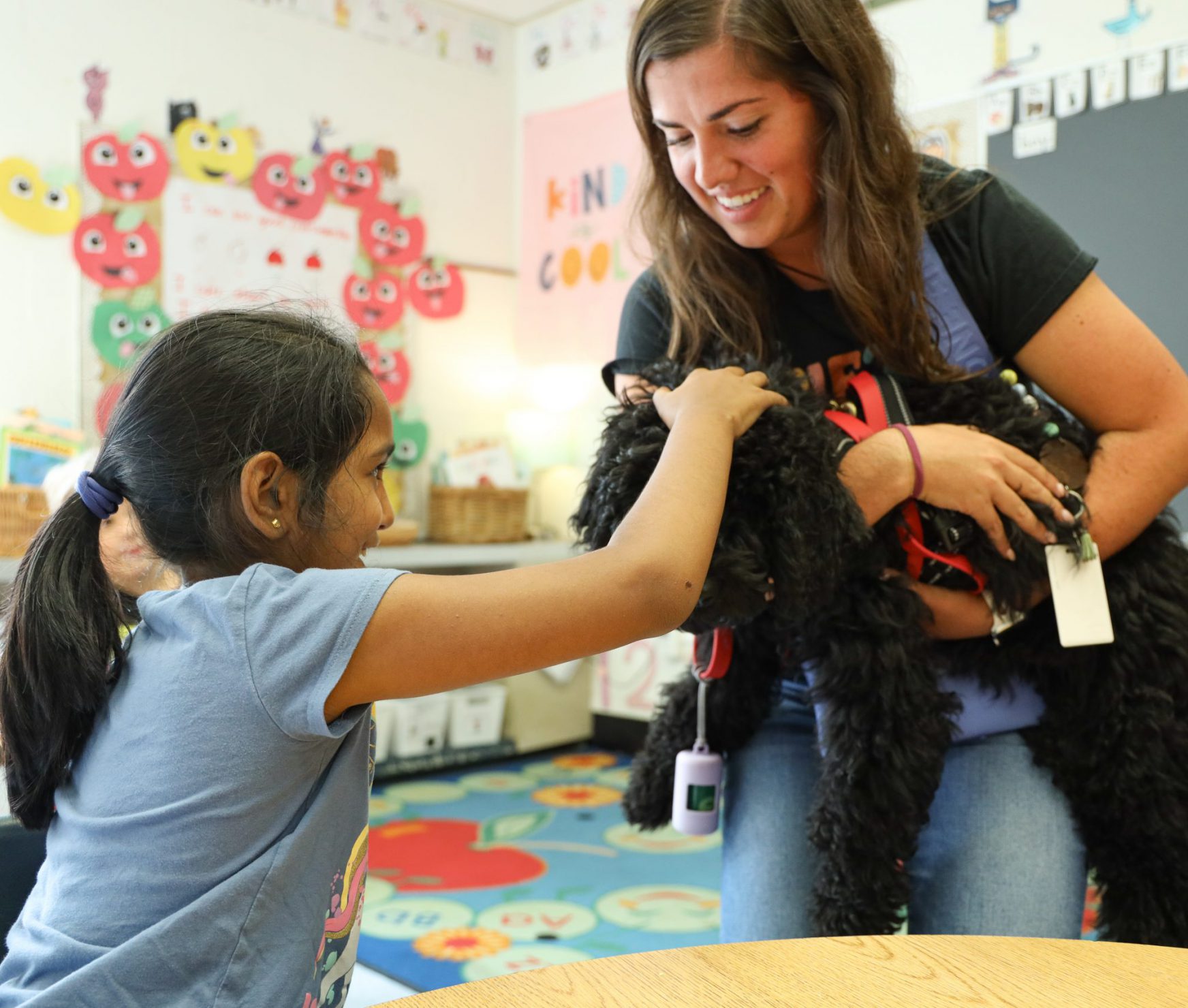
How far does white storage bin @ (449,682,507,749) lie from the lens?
166 inches

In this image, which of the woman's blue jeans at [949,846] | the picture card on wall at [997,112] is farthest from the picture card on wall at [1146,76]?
the woman's blue jeans at [949,846]

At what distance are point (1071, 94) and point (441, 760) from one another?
3057mm

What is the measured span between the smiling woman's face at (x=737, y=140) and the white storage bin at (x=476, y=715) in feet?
10.1

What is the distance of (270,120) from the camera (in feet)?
13.2

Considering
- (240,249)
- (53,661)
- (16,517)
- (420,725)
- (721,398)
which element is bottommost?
(420,725)

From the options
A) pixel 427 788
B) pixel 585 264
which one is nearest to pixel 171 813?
pixel 427 788

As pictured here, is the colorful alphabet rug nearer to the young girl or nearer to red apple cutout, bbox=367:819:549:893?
red apple cutout, bbox=367:819:549:893

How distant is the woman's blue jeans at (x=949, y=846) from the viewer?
4.29 ft

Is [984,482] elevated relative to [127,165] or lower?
lower

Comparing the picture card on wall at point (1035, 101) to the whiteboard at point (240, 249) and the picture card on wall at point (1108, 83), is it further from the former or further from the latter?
the whiteboard at point (240, 249)

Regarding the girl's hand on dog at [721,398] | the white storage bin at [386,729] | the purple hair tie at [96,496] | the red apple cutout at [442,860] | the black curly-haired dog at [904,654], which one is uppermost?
the girl's hand on dog at [721,398]

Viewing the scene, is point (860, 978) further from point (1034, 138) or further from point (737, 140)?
point (1034, 138)

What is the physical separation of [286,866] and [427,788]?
10.5ft

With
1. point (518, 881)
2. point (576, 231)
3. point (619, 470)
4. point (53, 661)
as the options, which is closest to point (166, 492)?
point (53, 661)
